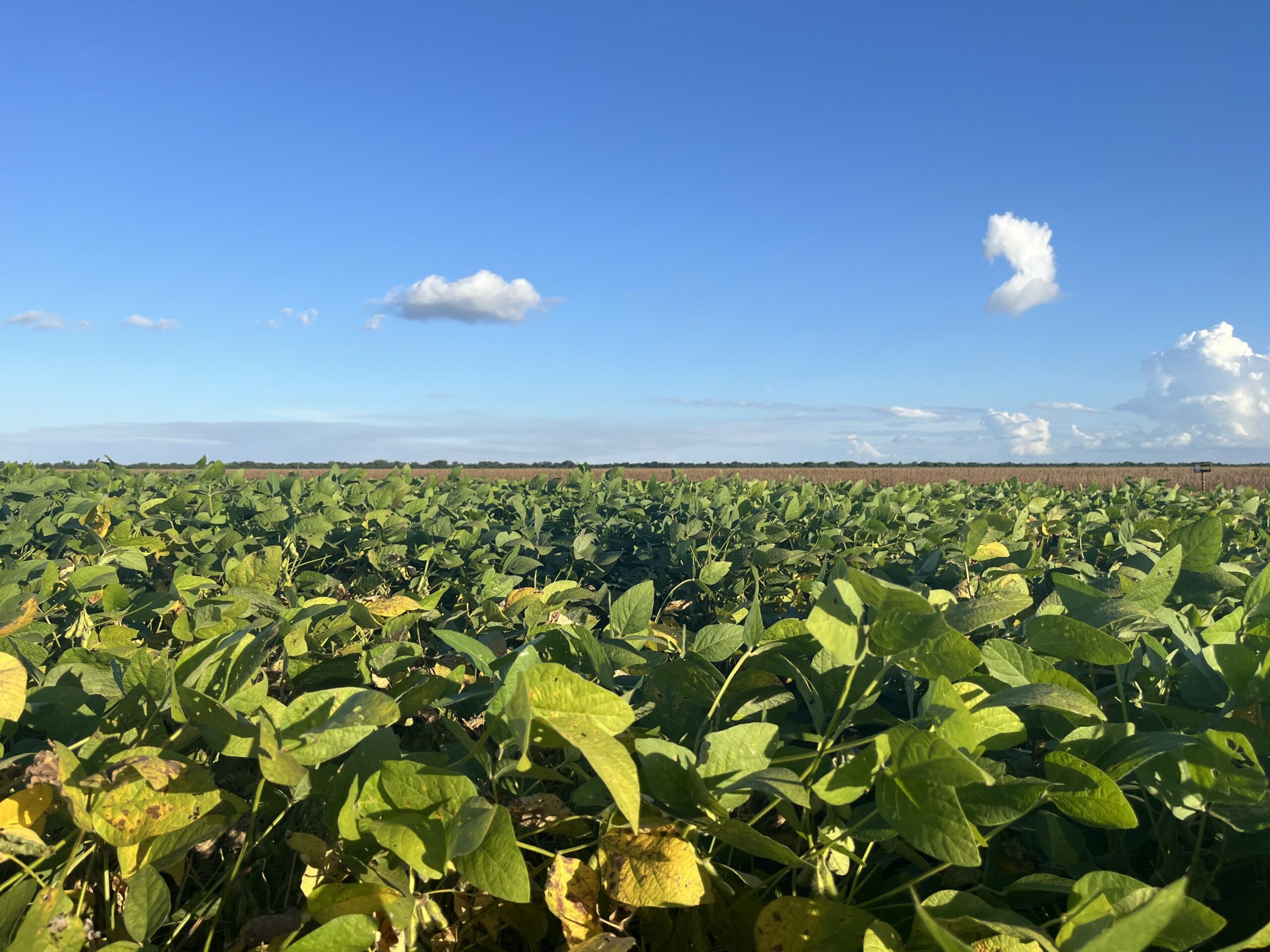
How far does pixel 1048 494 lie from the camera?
819cm

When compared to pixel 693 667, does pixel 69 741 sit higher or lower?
lower

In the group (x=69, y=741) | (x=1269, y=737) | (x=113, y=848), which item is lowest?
(x=113, y=848)

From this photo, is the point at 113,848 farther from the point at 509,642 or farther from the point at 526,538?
the point at 526,538

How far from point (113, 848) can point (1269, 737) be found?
147 centimetres

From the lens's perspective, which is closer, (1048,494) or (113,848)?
(113,848)

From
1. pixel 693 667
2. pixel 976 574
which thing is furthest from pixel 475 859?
pixel 976 574

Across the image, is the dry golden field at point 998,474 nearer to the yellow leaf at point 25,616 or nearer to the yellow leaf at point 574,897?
the yellow leaf at point 25,616

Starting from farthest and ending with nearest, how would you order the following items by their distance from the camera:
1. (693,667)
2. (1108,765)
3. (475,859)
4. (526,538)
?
(526,538) < (693,667) < (1108,765) < (475,859)

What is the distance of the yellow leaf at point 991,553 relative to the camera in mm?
2248

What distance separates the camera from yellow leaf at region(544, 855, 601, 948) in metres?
0.93

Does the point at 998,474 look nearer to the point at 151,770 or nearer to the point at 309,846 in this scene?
the point at 309,846

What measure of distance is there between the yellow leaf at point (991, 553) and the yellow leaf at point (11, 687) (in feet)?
6.70

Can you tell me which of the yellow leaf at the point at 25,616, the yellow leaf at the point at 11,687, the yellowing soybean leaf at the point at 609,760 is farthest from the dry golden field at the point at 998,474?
the yellowing soybean leaf at the point at 609,760

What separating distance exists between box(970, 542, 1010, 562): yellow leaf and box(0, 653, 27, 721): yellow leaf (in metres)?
2.04
